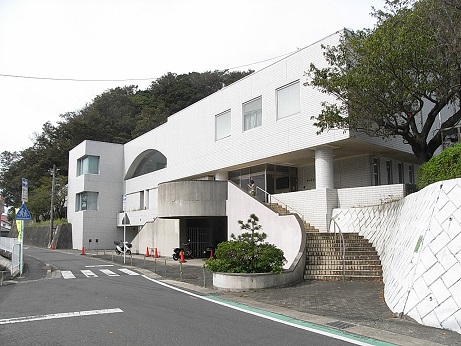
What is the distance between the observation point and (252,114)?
2325cm

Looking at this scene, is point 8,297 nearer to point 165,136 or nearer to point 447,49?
point 447,49

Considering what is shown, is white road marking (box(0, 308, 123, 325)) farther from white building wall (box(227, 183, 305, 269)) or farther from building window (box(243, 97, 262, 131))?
building window (box(243, 97, 262, 131))

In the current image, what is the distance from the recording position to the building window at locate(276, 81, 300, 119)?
67.1 ft

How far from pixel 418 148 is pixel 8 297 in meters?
15.1

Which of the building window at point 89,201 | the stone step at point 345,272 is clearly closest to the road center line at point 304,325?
the stone step at point 345,272

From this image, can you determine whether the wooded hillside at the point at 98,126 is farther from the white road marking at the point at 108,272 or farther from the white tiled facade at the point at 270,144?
the white road marking at the point at 108,272

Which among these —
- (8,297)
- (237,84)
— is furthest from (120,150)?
(8,297)

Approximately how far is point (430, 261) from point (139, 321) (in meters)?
5.79

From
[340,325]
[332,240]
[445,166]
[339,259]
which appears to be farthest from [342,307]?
[332,240]

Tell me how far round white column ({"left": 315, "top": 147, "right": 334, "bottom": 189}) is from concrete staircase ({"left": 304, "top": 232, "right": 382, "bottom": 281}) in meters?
3.50

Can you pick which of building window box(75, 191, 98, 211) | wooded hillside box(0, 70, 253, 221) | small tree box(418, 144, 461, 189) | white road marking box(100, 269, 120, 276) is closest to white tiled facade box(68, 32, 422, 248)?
building window box(75, 191, 98, 211)

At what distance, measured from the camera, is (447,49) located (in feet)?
41.0

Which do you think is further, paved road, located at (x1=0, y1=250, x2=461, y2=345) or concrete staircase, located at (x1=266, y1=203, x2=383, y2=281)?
concrete staircase, located at (x1=266, y1=203, x2=383, y2=281)

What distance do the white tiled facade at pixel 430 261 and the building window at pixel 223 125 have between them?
14.8m
